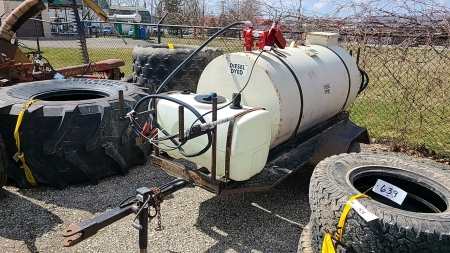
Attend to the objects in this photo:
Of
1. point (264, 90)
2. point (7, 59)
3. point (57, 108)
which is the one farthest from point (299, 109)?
point (7, 59)

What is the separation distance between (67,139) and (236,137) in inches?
74.9

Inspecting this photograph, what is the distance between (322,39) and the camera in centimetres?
459

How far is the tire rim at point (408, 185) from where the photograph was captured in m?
2.50

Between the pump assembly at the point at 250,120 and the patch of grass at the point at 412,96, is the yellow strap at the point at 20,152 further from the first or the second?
the patch of grass at the point at 412,96

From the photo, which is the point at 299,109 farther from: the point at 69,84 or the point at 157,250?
the point at 69,84

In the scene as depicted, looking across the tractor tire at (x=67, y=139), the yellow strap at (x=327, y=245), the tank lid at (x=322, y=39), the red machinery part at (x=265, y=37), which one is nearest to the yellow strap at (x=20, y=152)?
the tractor tire at (x=67, y=139)

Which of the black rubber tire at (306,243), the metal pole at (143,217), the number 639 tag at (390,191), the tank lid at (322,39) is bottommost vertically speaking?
the black rubber tire at (306,243)

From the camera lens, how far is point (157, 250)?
290 centimetres

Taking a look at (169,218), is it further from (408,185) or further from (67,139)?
(408,185)

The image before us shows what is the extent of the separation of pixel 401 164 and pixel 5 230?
3.28 m

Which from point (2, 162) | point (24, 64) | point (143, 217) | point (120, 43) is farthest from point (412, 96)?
point (120, 43)

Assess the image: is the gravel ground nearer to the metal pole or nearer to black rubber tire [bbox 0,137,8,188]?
black rubber tire [bbox 0,137,8,188]

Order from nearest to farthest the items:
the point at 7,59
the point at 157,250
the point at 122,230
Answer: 1. the point at 157,250
2. the point at 122,230
3. the point at 7,59

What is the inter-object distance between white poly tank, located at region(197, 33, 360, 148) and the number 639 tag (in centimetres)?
111
